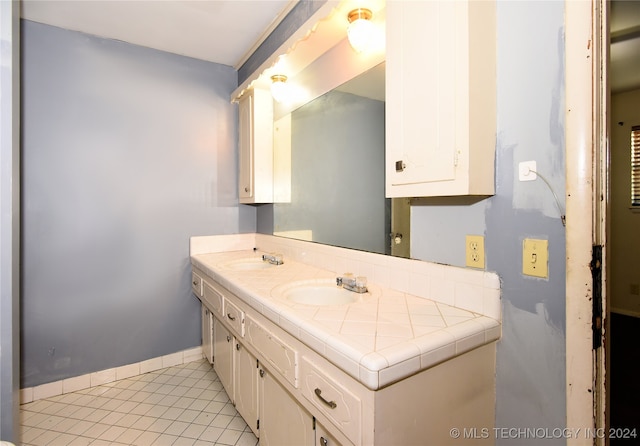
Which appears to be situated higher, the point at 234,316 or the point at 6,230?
the point at 6,230

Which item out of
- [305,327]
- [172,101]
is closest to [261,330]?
[305,327]

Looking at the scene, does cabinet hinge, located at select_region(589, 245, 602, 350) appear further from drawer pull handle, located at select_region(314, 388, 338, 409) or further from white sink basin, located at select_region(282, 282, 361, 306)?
white sink basin, located at select_region(282, 282, 361, 306)

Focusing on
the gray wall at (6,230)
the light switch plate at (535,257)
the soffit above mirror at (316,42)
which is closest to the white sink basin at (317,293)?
the light switch plate at (535,257)

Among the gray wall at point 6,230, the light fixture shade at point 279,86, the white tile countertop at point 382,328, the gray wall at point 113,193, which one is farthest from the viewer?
the light fixture shade at point 279,86

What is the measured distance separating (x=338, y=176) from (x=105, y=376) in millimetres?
2176

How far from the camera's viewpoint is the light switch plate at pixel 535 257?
961mm

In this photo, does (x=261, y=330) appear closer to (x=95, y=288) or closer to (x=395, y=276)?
(x=395, y=276)

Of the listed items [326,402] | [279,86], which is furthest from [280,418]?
[279,86]

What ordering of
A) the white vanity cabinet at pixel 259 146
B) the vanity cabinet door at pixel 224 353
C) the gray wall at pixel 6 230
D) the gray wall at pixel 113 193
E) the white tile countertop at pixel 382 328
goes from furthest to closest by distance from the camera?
the white vanity cabinet at pixel 259 146
the gray wall at pixel 113 193
the vanity cabinet door at pixel 224 353
the gray wall at pixel 6 230
the white tile countertop at pixel 382 328

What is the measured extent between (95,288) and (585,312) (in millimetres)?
2698

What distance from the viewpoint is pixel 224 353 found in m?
1.95

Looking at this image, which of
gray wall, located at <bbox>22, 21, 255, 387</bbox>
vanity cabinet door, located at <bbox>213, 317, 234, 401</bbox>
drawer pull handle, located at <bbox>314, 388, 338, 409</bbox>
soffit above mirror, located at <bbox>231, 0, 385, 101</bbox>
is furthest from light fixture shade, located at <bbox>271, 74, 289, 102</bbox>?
drawer pull handle, located at <bbox>314, 388, 338, 409</bbox>

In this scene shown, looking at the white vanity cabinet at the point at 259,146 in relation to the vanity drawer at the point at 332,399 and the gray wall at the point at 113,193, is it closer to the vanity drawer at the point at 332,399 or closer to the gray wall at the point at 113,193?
the gray wall at the point at 113,193

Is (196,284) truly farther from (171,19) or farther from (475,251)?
(475,251)
